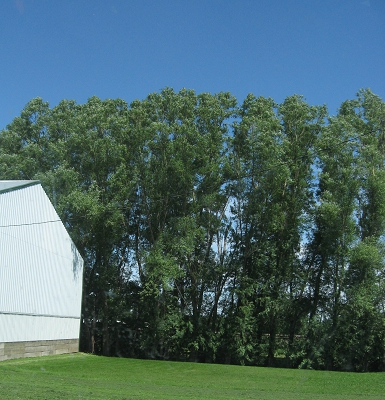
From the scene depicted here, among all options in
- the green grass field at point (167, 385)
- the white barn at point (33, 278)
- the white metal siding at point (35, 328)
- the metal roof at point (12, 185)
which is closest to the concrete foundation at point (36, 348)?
the white barn at point (33, 278)

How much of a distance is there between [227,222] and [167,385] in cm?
1931

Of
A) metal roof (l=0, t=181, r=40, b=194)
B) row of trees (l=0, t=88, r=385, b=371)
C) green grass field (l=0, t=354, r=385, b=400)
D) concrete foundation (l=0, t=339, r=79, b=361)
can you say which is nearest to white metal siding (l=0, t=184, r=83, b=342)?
metal roof (l=0, t=181, r=40, b=194)

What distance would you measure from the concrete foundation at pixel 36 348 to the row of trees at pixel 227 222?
6.13m

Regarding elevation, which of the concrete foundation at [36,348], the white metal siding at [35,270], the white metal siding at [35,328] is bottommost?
the concrete foundation at [36,348]

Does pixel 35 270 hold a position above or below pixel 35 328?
above

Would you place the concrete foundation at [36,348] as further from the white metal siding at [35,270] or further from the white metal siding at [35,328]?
the white metal siding at [35,270]

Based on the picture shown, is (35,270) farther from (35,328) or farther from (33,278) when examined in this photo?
(35,328)

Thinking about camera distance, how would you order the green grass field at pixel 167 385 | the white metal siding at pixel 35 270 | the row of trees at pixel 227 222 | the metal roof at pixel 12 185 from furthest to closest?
the row of trees at pixel 227 222 → the metal roof at pixel 12 185 → the white metal siding at pixel 35 270 → the green grass field at pixel 167 385

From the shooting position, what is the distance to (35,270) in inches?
869

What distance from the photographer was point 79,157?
1340 inches

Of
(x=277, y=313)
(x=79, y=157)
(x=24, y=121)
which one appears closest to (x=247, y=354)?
(x=277, y=313)

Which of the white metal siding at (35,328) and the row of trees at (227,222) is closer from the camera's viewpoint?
the white metal siding at (35,328)

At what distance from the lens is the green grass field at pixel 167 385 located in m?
11.4

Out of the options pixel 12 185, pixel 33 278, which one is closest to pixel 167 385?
pixel 33 278
